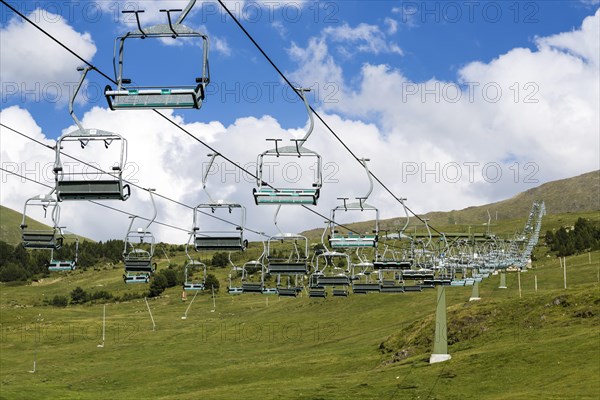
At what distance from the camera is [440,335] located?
3629 inches

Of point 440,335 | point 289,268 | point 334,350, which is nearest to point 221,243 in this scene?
point 289,268

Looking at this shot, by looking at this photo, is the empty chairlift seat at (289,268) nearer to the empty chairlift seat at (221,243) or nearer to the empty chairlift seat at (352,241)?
the empty chairlift seat at (352,241)

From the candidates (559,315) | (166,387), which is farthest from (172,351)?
(559,315)

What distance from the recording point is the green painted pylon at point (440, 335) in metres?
91.5

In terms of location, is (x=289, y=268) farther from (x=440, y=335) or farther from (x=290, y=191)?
(x=440, y=335)

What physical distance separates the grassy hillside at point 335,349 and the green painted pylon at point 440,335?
188 cm

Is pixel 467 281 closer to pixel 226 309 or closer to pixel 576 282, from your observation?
pixel 576 282

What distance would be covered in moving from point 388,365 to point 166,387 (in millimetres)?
28509

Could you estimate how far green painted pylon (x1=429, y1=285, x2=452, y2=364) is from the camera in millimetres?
91500

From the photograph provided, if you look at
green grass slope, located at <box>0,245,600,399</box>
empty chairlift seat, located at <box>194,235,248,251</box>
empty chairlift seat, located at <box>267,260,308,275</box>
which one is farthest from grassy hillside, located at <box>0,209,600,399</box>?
empty chairlift seat, located at <box>194,235,248,251</box>

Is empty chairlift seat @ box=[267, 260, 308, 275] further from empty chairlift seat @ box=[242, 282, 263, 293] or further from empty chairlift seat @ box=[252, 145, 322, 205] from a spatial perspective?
empty chairlift seat @ box=[252, 145, 322, 205]

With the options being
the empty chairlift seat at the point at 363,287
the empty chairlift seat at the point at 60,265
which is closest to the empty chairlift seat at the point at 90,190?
the empty chairlift seat at the point at 60,265

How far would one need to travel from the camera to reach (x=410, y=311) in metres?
146

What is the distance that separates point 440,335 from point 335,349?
106ft
